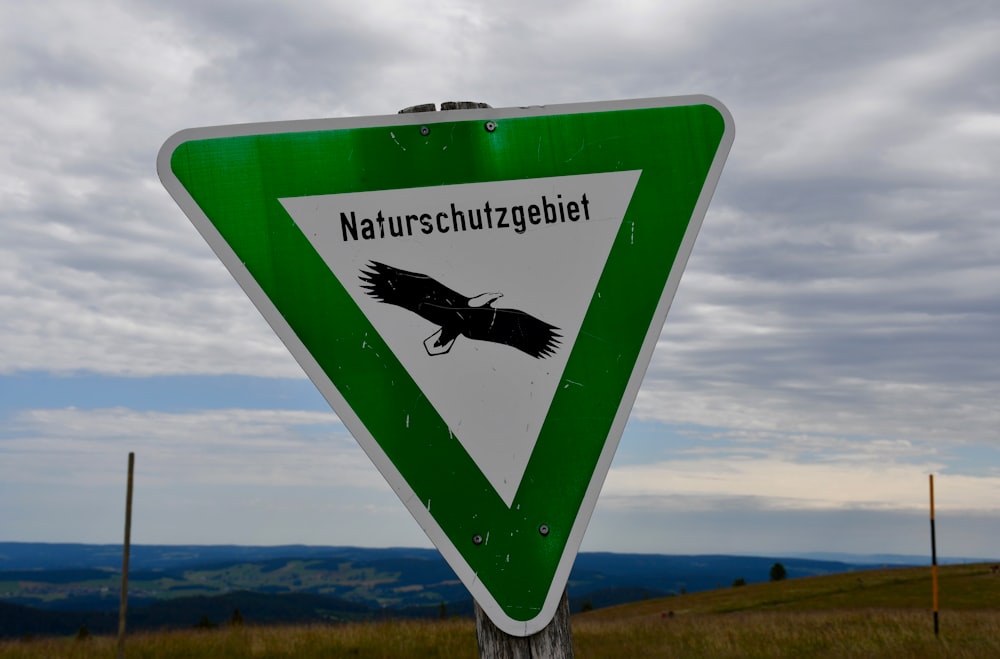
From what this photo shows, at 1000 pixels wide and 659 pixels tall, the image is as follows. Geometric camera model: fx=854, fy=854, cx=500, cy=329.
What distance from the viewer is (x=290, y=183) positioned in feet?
6.99

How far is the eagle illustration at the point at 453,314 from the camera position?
2057 millimetres

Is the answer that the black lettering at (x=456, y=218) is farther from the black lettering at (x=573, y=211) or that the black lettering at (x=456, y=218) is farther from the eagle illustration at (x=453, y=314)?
the black lettering at (x=573, y=211)

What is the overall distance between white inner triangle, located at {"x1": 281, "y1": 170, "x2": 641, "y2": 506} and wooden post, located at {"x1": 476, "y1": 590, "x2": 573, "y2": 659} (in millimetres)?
311

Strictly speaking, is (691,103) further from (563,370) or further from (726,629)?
(726,629)

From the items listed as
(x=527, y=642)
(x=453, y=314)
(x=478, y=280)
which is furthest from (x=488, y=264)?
(x=527, y=642)

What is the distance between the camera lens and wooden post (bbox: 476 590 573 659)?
2.00m

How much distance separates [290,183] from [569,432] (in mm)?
925

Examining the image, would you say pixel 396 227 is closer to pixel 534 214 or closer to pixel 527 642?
pixel 534 214

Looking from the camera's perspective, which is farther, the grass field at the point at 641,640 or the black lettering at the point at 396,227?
the grass field at the point at 641,640

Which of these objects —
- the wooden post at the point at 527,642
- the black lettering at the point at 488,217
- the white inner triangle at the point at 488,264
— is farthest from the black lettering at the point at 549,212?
the wooden post at the point at 527,642

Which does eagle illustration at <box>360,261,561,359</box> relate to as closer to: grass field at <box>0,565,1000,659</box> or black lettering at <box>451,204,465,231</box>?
black lettering at <box>451,204,465,231</box>

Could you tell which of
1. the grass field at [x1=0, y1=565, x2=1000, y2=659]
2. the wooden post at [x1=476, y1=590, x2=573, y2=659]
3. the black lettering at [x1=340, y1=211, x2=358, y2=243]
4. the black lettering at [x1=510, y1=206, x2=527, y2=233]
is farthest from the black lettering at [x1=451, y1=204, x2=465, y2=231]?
the grass field at [x1=0, y1=565, x2=1000, y2=659]

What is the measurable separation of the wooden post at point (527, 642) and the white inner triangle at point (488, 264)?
31 centimetres

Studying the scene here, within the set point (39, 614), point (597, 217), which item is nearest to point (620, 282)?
point (597, 217)
